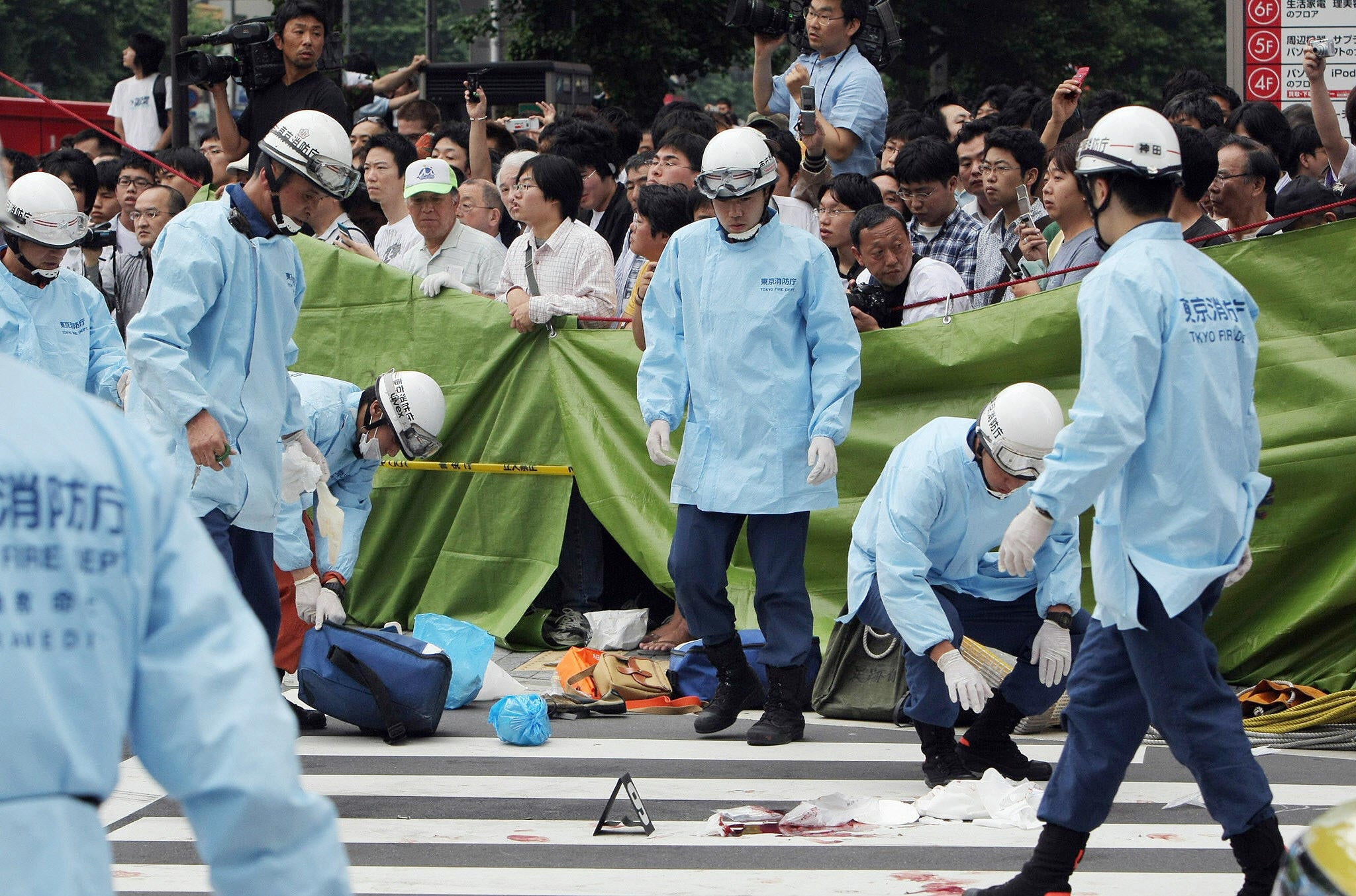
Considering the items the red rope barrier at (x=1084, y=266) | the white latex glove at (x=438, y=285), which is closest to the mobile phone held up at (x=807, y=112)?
the red rope barrier at (x=1084, y=266)

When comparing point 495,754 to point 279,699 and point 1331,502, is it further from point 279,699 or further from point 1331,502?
point 279,699

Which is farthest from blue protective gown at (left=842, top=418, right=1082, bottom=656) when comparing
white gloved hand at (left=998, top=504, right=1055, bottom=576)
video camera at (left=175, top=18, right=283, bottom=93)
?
video camera at (left=175, top=18, right=283, bottom=93)

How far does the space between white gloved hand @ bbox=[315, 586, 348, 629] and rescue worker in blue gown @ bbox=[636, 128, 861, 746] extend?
1278mm

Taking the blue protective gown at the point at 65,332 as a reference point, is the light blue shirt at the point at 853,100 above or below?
above

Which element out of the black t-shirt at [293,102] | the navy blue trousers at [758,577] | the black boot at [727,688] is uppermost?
the black t-shirt at [293,102]

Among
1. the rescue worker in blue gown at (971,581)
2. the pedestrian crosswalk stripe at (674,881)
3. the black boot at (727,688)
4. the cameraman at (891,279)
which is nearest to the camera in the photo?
the pedestrian crosswalk stripe at (674,881)

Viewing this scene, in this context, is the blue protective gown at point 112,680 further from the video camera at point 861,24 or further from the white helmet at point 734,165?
the video camera at point 861,24

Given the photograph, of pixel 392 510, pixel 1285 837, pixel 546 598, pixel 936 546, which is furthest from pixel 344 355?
pixel 1285 837

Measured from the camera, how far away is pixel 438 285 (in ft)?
28.5

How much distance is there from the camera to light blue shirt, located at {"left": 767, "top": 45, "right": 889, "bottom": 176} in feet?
31.1

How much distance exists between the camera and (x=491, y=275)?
29.8ft

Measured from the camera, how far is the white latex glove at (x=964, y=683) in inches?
208

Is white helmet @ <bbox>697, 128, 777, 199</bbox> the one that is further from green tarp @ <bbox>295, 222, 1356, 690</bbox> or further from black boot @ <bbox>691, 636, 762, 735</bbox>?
black boot @ <bbox>691, 636, 762, 735</bbox>

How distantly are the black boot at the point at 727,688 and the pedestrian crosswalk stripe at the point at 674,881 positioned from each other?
5.38 feet
